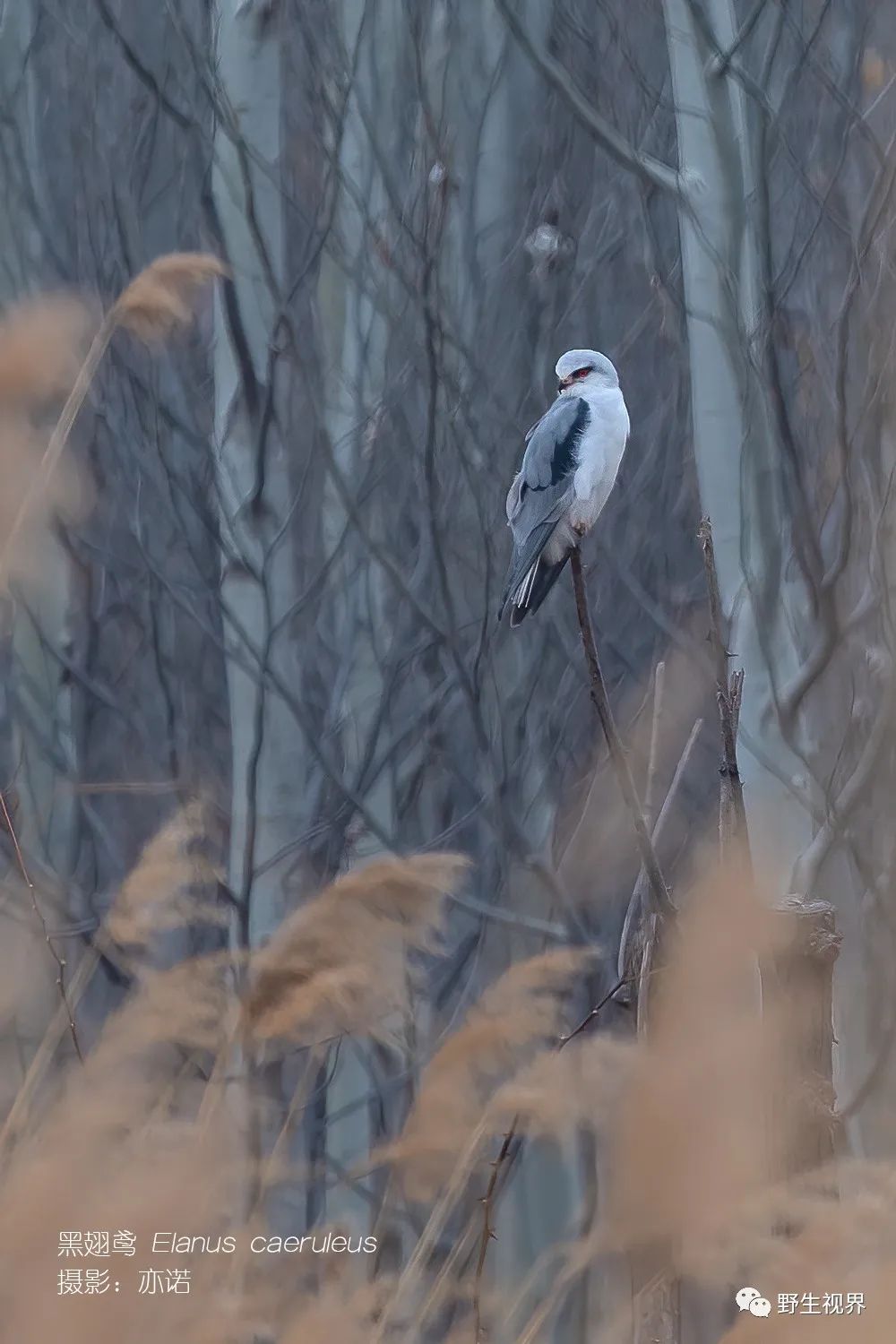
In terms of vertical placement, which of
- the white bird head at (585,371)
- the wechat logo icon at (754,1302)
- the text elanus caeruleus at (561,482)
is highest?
the white bird head at (585,371)

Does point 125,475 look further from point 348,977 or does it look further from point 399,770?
point 348,977

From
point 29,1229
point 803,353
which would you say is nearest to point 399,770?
point 803,353

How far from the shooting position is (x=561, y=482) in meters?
2.72

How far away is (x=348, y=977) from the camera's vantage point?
1.62 meters

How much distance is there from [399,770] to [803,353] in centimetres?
155

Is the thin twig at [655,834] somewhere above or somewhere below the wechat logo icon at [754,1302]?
above

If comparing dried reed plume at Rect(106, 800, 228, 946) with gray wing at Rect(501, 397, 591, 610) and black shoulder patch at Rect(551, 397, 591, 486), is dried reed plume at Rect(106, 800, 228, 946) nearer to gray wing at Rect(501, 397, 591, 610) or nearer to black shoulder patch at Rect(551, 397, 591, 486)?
gray wing at Rect(501, 397, 591, 610)

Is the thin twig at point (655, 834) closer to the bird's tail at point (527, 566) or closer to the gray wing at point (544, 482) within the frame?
the bird's tail at point (527, 566)

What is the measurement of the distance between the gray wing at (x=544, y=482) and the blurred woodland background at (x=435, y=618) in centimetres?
21

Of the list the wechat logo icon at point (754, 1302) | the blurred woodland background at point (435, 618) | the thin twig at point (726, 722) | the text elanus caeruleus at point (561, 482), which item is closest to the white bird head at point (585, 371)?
the text elanus caeruleus at point (561, 482)

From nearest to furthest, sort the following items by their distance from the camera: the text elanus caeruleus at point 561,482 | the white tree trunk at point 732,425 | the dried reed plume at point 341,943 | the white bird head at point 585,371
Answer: the dried reed plume at point 341,943
the white tree trunk at point 732,425
the text elanus caeruleus at point 561,482
the white bird head at point 585,371

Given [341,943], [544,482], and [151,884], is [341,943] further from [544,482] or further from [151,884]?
[544,482]

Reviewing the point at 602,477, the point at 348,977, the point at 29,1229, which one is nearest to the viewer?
the point at 29,1229

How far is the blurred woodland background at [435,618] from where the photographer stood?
64.3 inches
